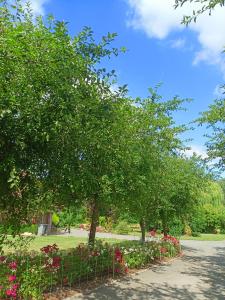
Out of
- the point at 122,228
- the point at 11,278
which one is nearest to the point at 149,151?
the point at 11,278

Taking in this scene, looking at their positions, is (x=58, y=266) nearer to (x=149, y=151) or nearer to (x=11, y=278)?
(x=11, y=278)

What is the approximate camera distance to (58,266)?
28.1ft

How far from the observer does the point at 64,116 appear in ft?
19.5

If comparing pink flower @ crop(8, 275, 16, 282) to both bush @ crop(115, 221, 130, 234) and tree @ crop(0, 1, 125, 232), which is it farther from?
bush @ crop(115, 221, 130, 234)

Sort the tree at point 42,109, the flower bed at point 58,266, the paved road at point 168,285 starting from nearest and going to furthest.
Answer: the tree at point 42,109 → the flower bed at point 58,266 → the paved road at point 168,285

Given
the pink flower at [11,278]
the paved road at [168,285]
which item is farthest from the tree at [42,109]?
the paved road at [168,285]

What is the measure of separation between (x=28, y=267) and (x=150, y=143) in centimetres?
577

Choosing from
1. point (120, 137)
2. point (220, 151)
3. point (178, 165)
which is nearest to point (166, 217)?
point (178, 165)

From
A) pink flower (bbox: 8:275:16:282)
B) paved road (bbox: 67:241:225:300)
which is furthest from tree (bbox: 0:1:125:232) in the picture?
paved road (bbox: 67:241:225:300)

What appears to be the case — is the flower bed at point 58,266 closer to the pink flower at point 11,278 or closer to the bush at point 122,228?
the pink flower at point 11,278

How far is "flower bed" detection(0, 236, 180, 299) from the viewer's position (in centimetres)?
754

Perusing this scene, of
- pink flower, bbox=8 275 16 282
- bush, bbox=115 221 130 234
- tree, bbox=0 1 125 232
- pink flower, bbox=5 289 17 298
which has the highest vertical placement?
bush, bbox=115 221 130 234

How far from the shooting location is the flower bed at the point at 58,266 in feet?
24.7

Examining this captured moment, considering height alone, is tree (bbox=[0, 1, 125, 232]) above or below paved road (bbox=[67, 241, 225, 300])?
above
